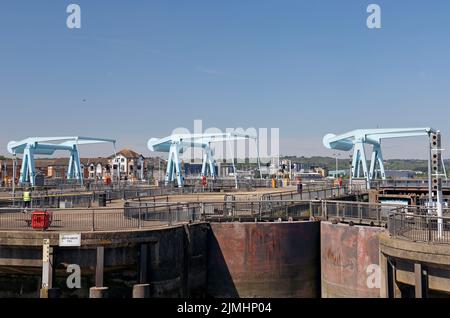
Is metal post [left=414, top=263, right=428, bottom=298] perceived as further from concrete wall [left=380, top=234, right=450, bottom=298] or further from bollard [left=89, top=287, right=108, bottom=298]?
bollard [left=89, top=287, right=108, bottom=298]

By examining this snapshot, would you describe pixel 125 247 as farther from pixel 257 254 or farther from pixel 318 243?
pixel 318 243

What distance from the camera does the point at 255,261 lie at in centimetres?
2153

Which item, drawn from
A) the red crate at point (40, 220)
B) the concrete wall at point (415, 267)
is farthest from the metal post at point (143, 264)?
the concrete wall at point (415, 267)

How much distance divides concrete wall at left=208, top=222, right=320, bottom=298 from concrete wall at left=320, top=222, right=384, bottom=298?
1.23 meters

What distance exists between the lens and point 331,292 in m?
21.6

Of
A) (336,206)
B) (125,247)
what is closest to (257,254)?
(336,206)

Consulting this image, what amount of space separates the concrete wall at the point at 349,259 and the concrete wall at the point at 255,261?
1226 mm

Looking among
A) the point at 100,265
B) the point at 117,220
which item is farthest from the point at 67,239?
the point at 117,220

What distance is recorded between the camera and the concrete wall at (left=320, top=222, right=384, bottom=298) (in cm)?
2012

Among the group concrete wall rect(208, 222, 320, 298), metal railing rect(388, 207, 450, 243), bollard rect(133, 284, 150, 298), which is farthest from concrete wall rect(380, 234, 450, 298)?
bollard rect(133, 284, 150, 298)

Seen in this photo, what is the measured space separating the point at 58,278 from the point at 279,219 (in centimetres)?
1020

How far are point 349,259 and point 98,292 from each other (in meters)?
10.6

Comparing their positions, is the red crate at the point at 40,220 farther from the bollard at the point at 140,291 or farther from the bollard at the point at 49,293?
the bollard at the point at 140,291

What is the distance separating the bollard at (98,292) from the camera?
53.8ft
